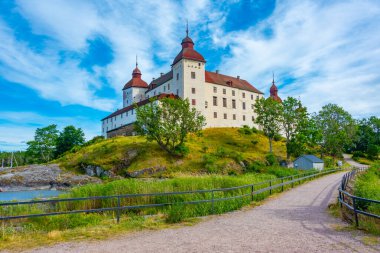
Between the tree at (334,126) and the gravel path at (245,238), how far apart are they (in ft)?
185

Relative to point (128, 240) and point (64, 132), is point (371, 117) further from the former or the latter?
point (128, 240)

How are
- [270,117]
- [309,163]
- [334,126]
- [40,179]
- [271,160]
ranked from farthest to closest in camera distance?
[334,126]
[270,117]
[271,160]
[309,163]
[40,179]

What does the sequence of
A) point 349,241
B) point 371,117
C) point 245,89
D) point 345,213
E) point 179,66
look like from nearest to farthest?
1. point 349,241
2. point 345,213
3. point 179,66
4. point 245,89
5. point 371,117

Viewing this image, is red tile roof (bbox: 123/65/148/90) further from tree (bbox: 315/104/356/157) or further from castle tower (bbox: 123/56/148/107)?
tree (bbox: 315/104/356/157)

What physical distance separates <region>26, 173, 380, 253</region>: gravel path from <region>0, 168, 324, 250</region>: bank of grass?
2.57 feet

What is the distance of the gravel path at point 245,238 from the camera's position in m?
6.56

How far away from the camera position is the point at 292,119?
51.7 meters

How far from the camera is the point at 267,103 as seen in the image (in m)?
53.2

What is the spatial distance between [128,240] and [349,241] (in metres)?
→ 5.51

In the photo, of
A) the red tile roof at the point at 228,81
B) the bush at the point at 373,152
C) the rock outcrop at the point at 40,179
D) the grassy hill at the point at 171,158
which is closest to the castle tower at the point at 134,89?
the red tile roof at the point at 228,81

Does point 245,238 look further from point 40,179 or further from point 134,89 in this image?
point 134,89

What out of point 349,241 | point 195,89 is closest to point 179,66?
point 195,89

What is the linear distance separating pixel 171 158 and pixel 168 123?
543 cm

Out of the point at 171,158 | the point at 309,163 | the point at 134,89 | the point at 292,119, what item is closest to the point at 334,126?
the point at 292,119
